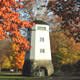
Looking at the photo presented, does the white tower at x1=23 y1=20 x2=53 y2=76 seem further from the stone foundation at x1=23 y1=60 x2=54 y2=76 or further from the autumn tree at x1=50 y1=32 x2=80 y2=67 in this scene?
the autumn tree at x1=50 y1=32 x2=80 y2=67

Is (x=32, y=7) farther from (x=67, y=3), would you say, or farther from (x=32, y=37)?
(x=67, y=3)

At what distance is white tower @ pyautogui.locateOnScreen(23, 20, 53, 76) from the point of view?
42.3m

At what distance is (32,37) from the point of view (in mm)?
43375

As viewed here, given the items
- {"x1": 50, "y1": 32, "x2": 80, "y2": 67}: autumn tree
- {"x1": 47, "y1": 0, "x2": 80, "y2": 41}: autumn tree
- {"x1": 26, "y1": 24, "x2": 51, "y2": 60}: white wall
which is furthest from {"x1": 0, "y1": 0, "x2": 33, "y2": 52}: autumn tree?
{"x1": 50, "y1": 32, "x2": 80, "y2": 67}: autumn tree

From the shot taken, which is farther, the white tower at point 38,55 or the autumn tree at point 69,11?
the white tower at point 38,55

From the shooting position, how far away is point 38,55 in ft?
139

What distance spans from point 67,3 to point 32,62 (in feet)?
103

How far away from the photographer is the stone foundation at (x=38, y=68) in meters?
42.3

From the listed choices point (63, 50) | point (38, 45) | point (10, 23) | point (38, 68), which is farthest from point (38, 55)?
point (10, 23)

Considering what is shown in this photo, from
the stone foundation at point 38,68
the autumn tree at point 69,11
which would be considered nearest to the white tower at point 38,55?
the stone foundation at point 38,68

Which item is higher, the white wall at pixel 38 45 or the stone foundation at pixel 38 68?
the white wall at pixel 38 45

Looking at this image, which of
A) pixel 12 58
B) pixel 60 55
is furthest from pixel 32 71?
pixel 12 58

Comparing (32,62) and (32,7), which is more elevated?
(32,7)

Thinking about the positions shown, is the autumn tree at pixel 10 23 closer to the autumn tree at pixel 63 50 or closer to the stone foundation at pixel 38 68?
the stone foundation at pixel 38 68
